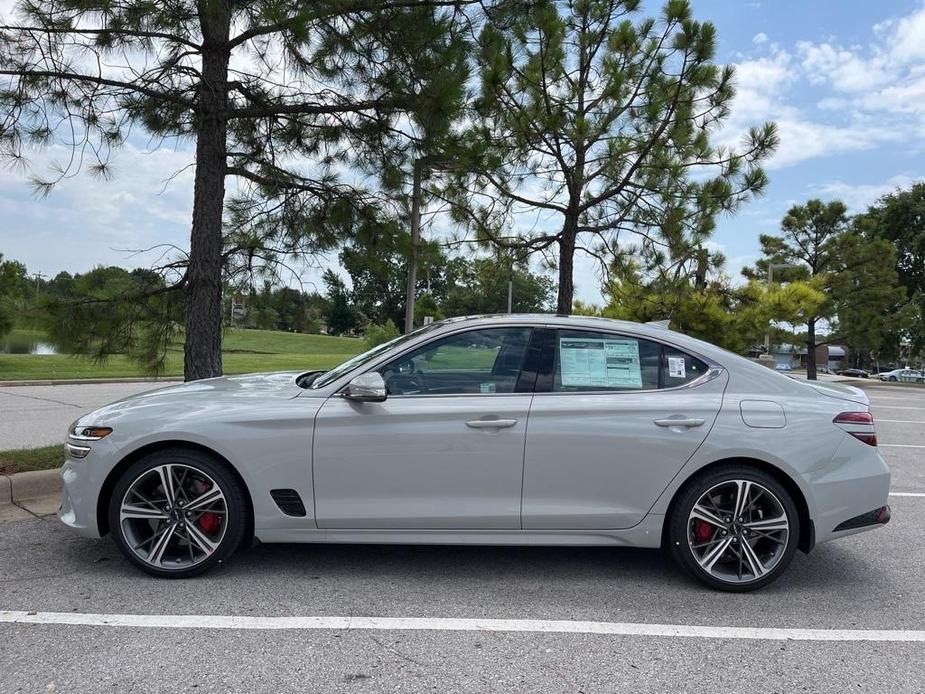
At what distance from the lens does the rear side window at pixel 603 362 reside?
12.6 ft

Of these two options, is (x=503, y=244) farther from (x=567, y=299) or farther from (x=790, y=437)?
(x=790, y=437)

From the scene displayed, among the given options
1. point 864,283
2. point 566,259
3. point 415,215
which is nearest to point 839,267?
point 864,283

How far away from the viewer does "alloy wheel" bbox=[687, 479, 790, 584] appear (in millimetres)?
3715

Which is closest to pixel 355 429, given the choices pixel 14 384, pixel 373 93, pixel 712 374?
pixel 712 374

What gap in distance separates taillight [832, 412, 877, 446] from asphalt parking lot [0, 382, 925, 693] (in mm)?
866

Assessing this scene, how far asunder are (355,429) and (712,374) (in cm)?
204

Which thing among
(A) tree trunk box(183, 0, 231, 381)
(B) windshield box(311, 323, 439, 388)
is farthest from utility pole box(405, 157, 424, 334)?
(B) windshield box(311, 323, 439, 388)

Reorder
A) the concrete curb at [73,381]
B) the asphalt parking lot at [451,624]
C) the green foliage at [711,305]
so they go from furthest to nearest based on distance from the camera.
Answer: the concrete curb at [73,381] < the green foliage at [711,305] < the asphalt parking lot at [451,624]

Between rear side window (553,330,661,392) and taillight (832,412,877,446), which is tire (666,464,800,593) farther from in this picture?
rear side window (553,330,661,392)

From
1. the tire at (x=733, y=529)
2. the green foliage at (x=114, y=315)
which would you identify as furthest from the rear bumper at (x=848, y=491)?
the green foliage at (x=114, y=315)

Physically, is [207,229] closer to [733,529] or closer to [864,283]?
[733,529]

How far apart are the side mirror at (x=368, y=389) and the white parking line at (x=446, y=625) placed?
Answer: 109 cm

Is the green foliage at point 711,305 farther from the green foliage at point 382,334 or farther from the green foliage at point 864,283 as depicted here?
the green foliage at point 864,283

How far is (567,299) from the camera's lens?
9992 millimetres
